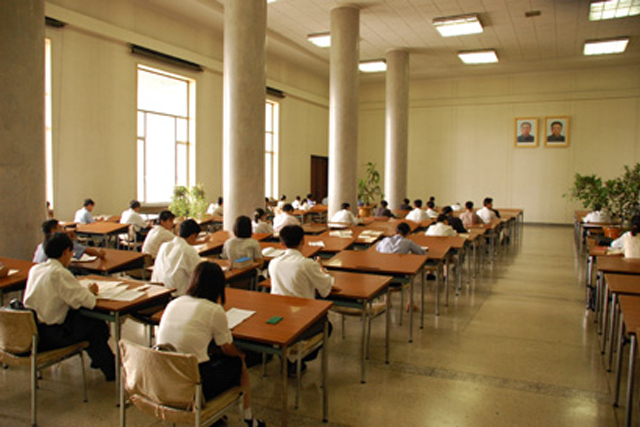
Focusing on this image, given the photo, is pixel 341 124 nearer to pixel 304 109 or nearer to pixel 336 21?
pixel 336 21

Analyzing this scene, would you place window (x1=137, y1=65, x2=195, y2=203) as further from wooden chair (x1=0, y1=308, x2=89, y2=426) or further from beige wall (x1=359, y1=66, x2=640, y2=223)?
beige wall (x1=359, y1=66, x2=640, y2=223)

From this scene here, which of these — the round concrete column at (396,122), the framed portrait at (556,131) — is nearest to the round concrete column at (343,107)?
the round concrete column at (396,122)

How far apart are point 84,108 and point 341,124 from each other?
5.76 m

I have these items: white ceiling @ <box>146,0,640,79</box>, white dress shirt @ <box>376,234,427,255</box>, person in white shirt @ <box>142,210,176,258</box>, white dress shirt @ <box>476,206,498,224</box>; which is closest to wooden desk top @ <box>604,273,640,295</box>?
white dress shirt @ <box>376,234,427,255</box>

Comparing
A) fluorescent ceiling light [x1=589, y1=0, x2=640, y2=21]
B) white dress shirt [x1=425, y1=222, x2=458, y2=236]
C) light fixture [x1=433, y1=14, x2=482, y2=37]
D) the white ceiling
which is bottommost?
white dress shirt [x1=425, y1=222, x2=458, y2=236]

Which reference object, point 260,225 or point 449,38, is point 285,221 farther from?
point 449,38

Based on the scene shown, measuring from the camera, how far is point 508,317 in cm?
572

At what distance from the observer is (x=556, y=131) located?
1766 centimetres

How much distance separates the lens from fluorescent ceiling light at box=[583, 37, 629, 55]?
13.3m

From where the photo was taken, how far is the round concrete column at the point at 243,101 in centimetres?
789

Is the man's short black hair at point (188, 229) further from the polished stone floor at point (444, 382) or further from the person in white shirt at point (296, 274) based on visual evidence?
the polished stone floor at point (444, 382)

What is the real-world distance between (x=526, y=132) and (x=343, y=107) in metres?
9.70

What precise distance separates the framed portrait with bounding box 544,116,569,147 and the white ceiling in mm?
1872

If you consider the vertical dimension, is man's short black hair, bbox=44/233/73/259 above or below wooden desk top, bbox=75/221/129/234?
above
